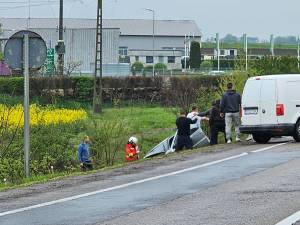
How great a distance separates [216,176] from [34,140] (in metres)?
8.54

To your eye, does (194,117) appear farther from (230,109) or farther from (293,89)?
(293,89)

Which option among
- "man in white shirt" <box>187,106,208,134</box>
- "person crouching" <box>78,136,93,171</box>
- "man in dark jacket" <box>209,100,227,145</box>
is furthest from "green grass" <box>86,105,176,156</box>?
"person crouching" <box>78,136,93,171</box>

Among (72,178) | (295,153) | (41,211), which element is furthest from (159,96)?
(41,211)

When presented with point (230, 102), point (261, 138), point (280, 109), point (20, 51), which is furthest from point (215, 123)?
point (20, 51)

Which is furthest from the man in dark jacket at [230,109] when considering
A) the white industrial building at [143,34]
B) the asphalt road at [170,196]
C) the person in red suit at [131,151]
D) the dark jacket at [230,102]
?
the white industrial building at [143,34]

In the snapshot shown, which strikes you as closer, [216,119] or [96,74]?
[216,119]

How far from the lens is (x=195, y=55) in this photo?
112 m

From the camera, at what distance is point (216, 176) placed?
1544cm

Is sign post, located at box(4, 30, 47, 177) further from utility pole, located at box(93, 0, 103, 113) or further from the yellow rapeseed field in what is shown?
utility pole, located at box(93, 0, 103, 113)

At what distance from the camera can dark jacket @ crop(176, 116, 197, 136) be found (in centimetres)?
2320

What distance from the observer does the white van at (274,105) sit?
23531mm

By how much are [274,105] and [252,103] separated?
0.69m

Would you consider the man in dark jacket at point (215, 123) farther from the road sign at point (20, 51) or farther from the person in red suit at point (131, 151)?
the road sign at point (20, 51)

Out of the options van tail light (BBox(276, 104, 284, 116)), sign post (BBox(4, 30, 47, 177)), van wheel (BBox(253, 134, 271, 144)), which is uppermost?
sign post (BBox(4, 30, 47, 177))
